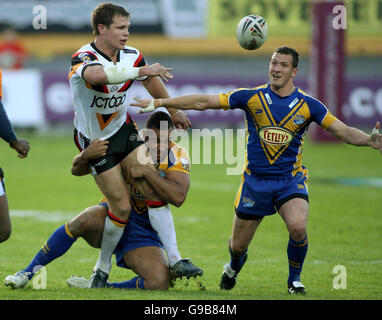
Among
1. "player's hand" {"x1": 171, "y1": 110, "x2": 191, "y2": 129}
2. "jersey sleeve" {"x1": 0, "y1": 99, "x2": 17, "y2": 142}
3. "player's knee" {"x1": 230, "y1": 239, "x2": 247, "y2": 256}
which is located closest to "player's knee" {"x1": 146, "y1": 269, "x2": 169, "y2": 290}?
"player's knee" {"x1": 230, "y1": 239, "x2": 247, "y2": 256}

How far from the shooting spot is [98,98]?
6.42 m

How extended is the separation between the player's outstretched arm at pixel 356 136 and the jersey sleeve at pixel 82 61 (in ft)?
6.90

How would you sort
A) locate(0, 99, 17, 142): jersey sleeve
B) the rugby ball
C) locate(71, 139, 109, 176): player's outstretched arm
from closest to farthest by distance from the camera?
locate(0, 99, 17, 142): jersey sleeve → locate(71, 139, 109, 176): player's outstretched arm → the rugby ball

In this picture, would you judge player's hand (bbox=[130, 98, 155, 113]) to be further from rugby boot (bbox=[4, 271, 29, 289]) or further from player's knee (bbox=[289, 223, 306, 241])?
rugby boot (bbox=[4, 271, 29, 289])

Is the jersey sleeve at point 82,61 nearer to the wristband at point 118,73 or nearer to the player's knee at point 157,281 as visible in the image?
the wristband at point 118,73

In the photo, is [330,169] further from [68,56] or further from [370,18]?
[68,56]

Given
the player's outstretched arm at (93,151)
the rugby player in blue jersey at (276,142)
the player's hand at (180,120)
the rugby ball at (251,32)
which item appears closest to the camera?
the rugby player in blue jersey at (276,142)

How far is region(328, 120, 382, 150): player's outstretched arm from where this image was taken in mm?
5992

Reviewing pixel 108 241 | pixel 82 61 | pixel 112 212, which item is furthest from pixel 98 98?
pixel 108 241

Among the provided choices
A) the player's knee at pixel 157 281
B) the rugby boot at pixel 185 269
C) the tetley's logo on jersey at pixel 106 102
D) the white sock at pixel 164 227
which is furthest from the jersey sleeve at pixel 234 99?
the player's knee at pixel 157 281

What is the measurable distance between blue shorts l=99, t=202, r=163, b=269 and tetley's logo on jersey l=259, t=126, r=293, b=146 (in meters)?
1.37

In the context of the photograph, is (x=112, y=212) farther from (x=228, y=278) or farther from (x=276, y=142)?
(x=276, y=142)

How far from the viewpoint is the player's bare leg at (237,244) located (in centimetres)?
656
